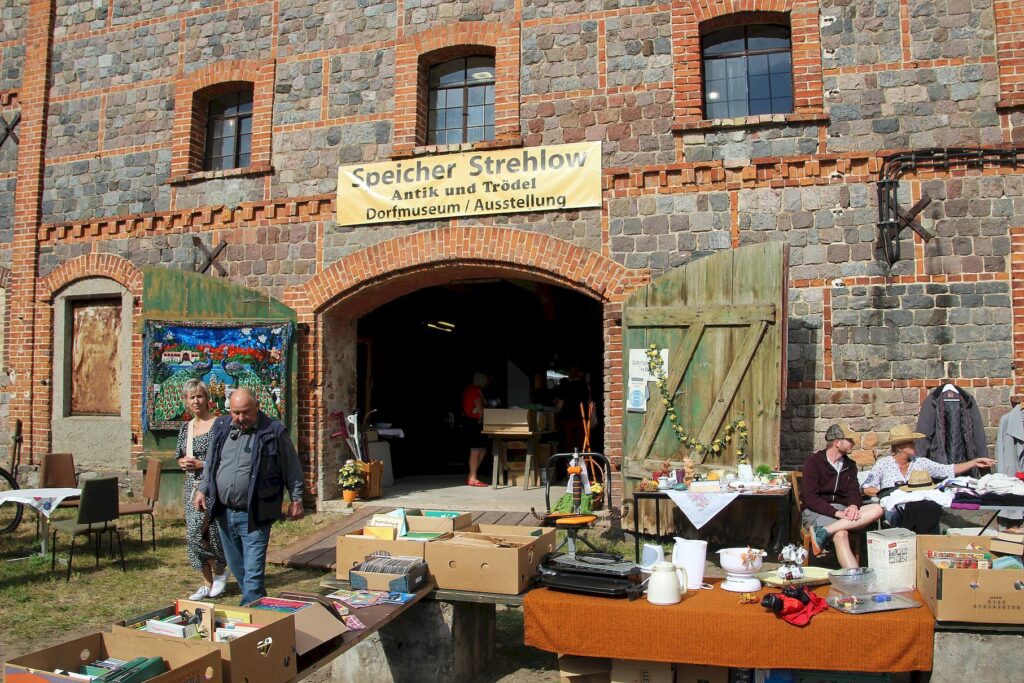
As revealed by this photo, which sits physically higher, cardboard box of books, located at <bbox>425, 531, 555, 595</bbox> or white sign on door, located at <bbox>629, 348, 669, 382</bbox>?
white sign on door, located at <bbox>629, 348, 669, 382</bbox>

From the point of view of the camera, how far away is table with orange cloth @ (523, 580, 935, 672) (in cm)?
393

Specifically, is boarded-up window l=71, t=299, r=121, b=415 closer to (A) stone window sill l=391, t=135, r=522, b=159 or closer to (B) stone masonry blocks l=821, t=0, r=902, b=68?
(A) stone window sill l=391, t=135, r=522, b=159

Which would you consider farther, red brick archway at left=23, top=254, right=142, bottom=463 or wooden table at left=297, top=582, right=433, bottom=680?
red brick archway at left=23, top=254, right=142, bottom=463

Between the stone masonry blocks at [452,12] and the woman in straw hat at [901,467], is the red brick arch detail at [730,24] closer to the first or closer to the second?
the stone masonry blocks at [452,12]

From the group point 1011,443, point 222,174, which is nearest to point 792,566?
point 1011,443

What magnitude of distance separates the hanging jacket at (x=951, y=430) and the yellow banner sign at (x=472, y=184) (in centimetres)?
388

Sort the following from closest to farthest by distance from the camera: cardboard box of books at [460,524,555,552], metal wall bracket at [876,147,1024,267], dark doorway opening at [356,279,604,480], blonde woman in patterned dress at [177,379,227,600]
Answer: cardboard box of books at [460,524,555,552]
blonde woman in patterned dress at [177,379,227,600]
metal wall bracket at [876,147,1024,267]
dark doorway opening at [356,279,604,480]

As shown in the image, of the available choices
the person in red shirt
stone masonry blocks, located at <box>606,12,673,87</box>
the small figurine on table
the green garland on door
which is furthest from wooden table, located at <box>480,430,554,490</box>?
the small figurine on table

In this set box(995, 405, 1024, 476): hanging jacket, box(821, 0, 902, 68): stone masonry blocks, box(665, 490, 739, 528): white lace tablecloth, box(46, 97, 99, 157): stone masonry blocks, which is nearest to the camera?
box(665, 490, 739, 528): white lace tablecloth

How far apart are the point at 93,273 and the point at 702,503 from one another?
840cm

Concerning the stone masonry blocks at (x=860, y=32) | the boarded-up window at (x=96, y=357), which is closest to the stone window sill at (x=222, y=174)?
the boarded-up window at (x=96, y=357)

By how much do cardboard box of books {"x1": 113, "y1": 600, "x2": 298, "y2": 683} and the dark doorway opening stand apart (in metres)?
9.30

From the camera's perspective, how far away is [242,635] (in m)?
3.45

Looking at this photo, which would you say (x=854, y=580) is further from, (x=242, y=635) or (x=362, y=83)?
(x=362, y=83)
